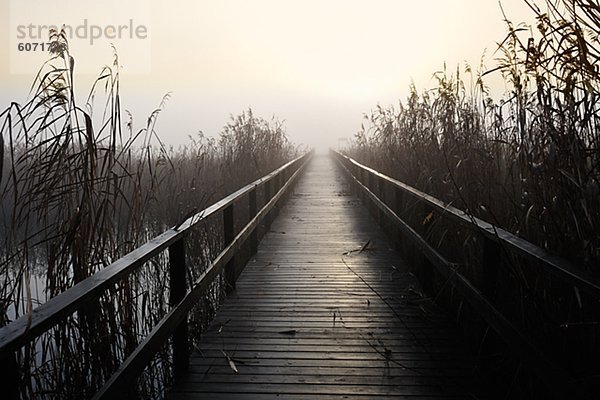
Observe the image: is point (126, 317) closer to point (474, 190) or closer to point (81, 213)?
point (81, 213)

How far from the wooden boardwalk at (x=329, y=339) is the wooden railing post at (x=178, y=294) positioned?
0.08 m

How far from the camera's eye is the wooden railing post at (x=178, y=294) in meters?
2.73

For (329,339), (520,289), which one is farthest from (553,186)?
(329,339)

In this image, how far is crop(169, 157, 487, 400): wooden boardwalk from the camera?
2697 mm

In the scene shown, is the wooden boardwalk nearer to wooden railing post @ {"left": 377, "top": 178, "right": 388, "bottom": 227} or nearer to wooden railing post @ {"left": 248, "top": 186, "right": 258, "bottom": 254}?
wooden railing post @ {"left": 248, "top": 186, "right": 258, "bottom": 254}

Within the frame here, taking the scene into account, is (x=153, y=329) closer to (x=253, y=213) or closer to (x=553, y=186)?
(x=553, y=186)

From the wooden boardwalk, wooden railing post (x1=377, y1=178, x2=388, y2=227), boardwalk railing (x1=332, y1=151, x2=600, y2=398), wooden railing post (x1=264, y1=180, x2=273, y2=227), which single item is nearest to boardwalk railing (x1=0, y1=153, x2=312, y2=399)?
the wooden boardwalk

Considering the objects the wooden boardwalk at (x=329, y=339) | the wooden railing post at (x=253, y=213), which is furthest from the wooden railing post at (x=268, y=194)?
the wooden boardwalk at (x=329, y=339)

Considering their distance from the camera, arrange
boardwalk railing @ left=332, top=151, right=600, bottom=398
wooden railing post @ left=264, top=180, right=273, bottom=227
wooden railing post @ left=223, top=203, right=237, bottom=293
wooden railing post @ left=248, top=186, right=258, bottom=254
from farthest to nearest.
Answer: wooden railing post @ left=264, top=180, right=273, bottom=227, wooden railing post @ left=248, top=186, right=258, bottom=254, wooden railing post @ left=223, top=203, right=237, bottom=293, boardwalk railing @ left=332, top=151, right=600, bottom=398

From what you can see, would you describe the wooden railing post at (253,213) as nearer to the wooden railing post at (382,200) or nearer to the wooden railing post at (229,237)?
A: the wooden railing post at (229,237)

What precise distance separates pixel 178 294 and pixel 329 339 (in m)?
1.10

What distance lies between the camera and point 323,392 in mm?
2639

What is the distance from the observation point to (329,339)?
3.38 meters

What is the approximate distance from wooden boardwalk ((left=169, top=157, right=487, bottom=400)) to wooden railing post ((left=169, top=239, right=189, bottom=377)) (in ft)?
0.25
